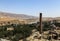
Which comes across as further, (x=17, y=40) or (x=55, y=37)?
(x=55, y=37)

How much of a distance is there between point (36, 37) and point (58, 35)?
379cm

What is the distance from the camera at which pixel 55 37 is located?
24641 mm

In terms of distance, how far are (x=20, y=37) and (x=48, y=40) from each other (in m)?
4.07

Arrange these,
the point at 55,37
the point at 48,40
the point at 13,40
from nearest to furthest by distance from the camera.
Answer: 1. the point at 13,40
2. the point at 48,40
3. the point at 55,37

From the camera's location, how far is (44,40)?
22.7m

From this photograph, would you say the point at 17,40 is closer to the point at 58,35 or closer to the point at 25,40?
the point at 25,40

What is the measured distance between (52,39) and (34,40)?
3004 mm

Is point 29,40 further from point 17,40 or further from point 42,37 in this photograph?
point 42,37

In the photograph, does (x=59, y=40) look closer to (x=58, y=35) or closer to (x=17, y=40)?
(x=58, y=35)

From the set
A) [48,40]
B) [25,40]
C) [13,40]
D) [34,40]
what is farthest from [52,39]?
[13,40]

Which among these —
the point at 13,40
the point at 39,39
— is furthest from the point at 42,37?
the point at 13,40

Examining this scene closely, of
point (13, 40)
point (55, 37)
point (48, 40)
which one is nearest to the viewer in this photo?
point (13, 40)

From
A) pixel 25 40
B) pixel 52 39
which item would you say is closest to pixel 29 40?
pixel 25 40

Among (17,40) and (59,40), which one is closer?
(17,40)
